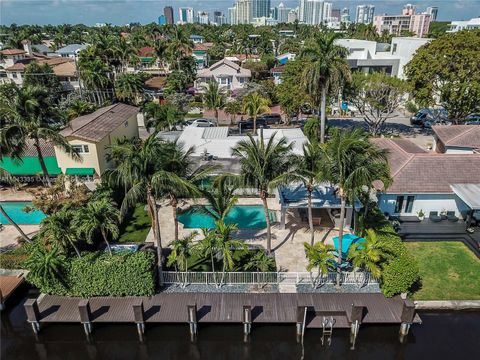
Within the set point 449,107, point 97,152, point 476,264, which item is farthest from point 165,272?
point 449,107

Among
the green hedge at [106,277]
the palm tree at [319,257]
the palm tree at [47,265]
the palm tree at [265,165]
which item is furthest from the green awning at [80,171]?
the palm tree at [319,257]

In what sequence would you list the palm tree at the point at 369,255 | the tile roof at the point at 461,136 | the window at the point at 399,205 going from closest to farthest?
the palm tree at the point at 369,255, the window at the point at 399,205, the tile roof at the point at 461,136

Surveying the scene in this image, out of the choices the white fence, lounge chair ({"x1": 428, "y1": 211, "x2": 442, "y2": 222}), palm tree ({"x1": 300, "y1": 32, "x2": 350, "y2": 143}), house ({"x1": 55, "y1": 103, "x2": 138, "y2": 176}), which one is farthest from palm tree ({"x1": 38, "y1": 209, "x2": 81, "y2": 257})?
lounge chair ({"x1": 428, "y1": 211, "x2": 442, "y2": 222})

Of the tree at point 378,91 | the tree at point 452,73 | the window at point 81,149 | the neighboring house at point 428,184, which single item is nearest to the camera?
the neighboring house at point 428,184

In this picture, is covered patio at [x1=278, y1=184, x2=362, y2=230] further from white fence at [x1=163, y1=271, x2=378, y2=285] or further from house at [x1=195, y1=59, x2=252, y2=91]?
house at [x1=195, y1=59, x2=252, y2=91]

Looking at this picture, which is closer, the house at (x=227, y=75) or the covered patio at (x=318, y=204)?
the covered patio at (x=318, y=204)

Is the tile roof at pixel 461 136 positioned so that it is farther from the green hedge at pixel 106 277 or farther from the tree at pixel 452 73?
the green hedge at pixel 106 277

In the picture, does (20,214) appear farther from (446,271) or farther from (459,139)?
(459,139)
